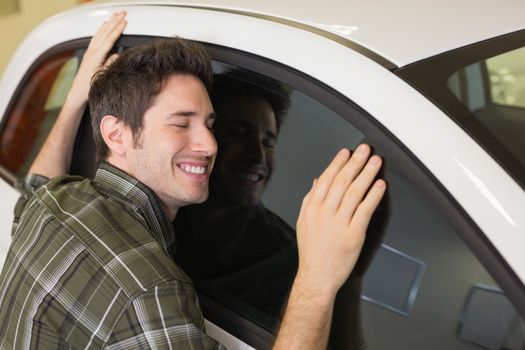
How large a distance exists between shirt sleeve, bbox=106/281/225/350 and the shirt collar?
0.22 metres

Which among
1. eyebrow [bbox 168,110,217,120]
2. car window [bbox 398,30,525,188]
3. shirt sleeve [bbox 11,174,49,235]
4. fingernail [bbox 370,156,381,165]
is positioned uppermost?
car window [bbox 398,30,525,188]

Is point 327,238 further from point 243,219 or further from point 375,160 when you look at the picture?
point 243,219

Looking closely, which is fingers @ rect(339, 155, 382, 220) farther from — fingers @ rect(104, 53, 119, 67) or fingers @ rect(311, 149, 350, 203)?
fingers @ rect(104, 53, 119, 67)

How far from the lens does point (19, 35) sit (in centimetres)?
595

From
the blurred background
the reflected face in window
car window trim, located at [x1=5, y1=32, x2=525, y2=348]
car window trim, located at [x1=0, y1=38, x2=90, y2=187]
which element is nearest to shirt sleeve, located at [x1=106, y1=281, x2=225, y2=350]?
car window trim, located at [x1=5, y1=32, x2=525, y2=348]

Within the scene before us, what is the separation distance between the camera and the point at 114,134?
5.33ft

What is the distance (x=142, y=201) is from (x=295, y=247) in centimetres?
39

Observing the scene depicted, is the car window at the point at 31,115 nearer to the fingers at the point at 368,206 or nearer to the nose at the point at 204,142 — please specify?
the nose at the point at 204,142

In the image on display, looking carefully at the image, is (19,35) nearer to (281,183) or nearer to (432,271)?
(281,183)

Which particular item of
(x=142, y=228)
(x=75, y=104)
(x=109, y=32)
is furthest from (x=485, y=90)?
(x=75, y=104)

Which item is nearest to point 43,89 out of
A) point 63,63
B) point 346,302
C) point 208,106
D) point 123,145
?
point 63,63

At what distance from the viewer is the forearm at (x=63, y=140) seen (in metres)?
1.92

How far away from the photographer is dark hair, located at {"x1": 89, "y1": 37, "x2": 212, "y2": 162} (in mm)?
1499

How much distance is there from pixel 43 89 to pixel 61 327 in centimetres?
106
